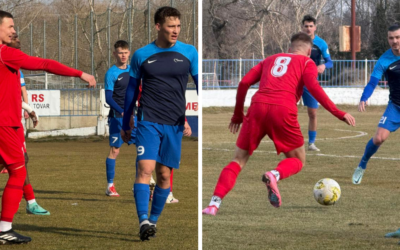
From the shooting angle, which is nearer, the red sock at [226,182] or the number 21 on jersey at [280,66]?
the red sock at [226,182]

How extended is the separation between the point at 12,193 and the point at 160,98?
4.84 feet

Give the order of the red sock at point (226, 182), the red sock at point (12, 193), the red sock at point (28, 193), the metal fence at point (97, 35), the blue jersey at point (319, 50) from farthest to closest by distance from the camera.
A: the metal fence at point (97, 35)
the blue jersey at point (319, 50)
the red sock at point (28, 193)
the red sock at point (12, 193)
the red sock at point (226, 182)

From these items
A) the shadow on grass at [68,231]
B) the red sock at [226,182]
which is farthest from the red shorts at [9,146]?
the red sock at [226,182]

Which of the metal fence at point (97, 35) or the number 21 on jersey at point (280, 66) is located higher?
the metal fence at point (97, 35)

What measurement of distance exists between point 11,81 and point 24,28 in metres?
25.0

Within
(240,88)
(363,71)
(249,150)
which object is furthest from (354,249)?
(363,71)

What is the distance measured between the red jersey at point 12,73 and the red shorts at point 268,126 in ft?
4.84

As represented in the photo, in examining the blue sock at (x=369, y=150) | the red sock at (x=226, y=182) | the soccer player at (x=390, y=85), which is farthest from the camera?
the blue sock at (x=369, y=150)

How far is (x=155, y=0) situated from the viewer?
23.2 metres

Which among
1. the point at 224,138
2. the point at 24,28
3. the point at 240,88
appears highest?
the point at 24,28

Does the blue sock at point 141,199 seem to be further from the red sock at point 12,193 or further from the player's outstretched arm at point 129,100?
the red sock at point 12,193

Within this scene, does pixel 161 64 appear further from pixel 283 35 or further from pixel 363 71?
pixel 283 35

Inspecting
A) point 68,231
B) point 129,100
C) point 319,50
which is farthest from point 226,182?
point 319,50

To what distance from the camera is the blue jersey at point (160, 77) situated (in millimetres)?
5703
